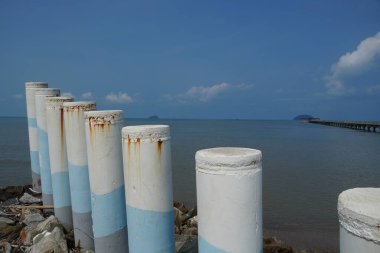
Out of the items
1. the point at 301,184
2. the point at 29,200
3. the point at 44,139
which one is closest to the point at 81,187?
the point at 44,139

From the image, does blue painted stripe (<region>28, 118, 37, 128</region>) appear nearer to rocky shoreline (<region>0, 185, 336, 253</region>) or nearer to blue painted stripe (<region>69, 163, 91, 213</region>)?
rocky shoreline (<region>0, 185, 336, 253</region>)

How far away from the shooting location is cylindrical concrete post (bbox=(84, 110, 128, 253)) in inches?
187

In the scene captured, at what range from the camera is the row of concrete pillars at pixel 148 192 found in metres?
2.88

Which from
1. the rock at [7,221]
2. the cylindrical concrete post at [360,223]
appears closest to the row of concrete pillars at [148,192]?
the cylindrical concrete post at [360,223]

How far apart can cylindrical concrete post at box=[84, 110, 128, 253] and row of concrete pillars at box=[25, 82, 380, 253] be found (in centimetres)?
1

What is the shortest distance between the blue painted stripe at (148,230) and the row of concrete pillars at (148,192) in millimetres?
11

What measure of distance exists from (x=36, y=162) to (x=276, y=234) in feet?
21.2

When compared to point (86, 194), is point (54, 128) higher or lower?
higher

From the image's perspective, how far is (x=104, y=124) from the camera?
4.75 metres

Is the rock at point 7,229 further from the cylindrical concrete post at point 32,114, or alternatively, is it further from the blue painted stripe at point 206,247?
the blue painted stripe at point 206,247

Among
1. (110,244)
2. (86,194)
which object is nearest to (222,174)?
(110,244)

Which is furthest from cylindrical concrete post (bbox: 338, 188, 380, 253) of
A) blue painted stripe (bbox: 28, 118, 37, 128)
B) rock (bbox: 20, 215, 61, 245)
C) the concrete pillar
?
blue painted stripe (bbox: 28, 118, 37, 128)

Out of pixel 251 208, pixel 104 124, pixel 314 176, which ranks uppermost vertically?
pixel 104 124

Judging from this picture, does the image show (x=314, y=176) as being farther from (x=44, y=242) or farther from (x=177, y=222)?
(x=44, y=242)
